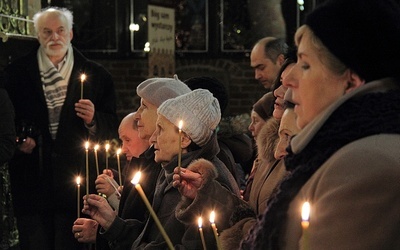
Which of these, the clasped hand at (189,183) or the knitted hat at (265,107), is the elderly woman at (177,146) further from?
the knitted hat at (265,107)

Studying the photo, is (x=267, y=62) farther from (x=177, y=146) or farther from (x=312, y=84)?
(x=312, y=84)

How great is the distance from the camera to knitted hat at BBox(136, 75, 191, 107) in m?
4.81

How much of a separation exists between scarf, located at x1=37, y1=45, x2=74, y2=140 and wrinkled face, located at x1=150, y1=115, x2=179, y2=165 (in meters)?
2.56

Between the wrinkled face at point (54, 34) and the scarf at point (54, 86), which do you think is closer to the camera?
the scarf at point (54, 86)

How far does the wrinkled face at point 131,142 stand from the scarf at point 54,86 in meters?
1.45

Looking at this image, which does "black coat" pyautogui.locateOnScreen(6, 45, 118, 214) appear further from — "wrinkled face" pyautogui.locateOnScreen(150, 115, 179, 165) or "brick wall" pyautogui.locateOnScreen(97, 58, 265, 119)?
"brick wall" pyautogui.locateOnScreen(97, 58, 265, 119)

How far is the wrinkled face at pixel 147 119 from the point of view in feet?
16.0

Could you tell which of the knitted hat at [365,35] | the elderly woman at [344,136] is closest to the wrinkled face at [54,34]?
the elderly woman at [344,136]

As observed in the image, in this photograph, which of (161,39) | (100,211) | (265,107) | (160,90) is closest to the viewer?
(100,211)

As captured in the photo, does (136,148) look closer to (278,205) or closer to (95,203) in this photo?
(95,203)

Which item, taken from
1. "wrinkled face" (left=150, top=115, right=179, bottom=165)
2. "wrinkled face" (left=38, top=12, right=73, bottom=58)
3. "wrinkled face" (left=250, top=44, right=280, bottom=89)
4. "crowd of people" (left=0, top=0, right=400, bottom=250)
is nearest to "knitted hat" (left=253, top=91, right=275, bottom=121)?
"crowd of people" (left=0, top=0, right=400, bottom=250)

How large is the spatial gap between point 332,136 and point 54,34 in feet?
16.3

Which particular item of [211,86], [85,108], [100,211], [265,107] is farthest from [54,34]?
[100,211]

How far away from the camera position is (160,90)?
4.82m
